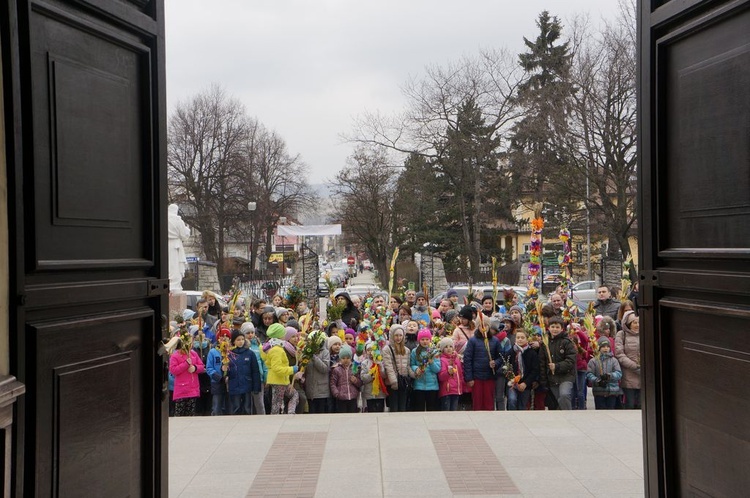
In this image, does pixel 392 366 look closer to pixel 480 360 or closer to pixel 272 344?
pixel 480 360

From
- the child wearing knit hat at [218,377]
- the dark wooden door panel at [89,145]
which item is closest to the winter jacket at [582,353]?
the child wearing knit hat at [218,377]

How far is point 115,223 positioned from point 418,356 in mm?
6363

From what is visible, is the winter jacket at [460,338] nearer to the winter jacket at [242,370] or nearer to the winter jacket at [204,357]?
the winter jacket at [242,370]

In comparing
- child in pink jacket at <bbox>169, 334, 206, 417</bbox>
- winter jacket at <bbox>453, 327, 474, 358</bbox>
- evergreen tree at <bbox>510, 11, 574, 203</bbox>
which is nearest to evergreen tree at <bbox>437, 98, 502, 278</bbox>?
evergreen tree at <bbox>510, 11, 574, 203</bbox>

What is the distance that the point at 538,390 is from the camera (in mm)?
9688

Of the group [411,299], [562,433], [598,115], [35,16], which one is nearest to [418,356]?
[562,433]

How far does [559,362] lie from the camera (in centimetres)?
951

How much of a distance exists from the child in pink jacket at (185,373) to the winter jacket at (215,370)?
0.13 m

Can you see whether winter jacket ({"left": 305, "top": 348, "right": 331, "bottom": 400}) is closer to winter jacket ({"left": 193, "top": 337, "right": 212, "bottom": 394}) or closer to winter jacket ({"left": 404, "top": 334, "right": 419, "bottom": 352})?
winter jacket ({"left": 404, "top": 334, "right": 419, "bottom": 352})

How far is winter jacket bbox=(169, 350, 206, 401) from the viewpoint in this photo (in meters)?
9.31

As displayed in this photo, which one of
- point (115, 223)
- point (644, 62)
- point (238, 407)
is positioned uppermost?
point (644, 62)

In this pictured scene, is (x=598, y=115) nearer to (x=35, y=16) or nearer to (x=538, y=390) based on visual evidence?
(x=538, y=390)

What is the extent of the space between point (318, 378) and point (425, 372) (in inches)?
53.1

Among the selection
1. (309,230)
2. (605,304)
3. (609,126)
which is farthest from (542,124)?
(605,304)
